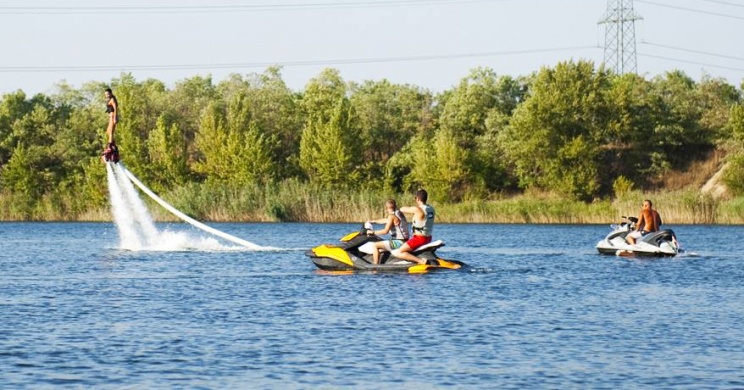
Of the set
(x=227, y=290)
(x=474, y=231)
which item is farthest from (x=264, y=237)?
(x=227, y=290)

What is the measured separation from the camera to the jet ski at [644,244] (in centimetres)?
4009

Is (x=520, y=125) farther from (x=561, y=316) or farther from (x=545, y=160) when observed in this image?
(x=561, y=316)

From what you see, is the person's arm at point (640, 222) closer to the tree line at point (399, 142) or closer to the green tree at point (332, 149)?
the tree line at point (399, 142)

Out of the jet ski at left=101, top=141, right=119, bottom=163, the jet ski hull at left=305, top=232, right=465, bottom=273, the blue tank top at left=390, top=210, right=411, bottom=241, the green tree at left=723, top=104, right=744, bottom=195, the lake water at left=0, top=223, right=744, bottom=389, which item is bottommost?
the lake water at left=0, top=223, right=744, bottom=389

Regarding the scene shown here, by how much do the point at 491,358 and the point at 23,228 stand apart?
54.4 meters

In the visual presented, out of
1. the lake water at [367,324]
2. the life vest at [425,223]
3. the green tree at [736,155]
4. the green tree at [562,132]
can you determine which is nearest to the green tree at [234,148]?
the green tree at [562,132]

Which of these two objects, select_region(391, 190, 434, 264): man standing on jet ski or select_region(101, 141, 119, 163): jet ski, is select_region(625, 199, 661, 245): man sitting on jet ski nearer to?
select_region(391, 190, 434, 264): man standing on jet ski

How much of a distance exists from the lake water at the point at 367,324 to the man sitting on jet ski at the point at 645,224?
901 mm

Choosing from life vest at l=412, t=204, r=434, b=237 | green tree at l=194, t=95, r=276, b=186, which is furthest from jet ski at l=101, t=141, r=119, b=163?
green tree at l=194, t=95, r=276, b=186

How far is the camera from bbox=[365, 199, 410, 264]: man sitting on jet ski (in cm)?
3212

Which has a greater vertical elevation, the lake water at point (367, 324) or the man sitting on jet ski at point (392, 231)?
the man sitting on jet ski at point (392, 231)

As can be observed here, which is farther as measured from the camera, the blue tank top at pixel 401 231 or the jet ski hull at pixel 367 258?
the blue tank top at pixel 401 231

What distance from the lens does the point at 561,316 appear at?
24844mm

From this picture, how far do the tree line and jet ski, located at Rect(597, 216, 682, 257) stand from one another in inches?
1784
